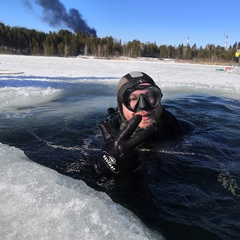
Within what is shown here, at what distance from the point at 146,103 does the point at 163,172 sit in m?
0.64

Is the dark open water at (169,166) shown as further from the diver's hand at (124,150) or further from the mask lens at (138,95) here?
the mask lens at (138,95)

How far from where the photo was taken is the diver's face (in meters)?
2.50

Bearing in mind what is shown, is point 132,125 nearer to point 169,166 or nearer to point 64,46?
point 169,166

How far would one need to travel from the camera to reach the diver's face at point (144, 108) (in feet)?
8.20

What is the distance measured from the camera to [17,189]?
6.06 ft

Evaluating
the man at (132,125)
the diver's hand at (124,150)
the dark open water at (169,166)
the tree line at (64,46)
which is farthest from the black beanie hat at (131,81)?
the tree line at (64,46)

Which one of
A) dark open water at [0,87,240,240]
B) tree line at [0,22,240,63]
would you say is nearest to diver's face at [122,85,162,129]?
dark open water at [0,87,240,240]

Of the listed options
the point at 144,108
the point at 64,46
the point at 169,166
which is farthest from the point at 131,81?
the point at 64,46

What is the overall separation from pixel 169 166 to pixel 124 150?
81cm

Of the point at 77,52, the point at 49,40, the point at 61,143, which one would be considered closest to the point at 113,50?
the point at 77,52

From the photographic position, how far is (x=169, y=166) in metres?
2.53

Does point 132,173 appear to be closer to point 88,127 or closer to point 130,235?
point 130,235

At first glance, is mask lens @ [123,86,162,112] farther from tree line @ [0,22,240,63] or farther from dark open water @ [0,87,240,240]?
tree line @ [0,22,240,63]

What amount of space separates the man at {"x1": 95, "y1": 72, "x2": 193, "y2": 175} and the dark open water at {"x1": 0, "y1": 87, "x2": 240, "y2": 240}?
0.17 meters
